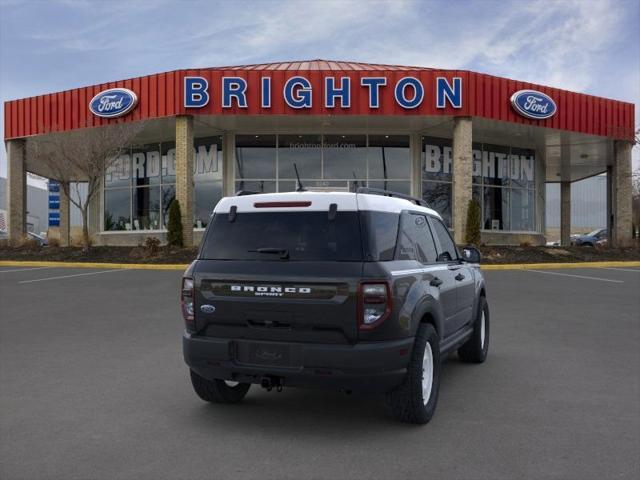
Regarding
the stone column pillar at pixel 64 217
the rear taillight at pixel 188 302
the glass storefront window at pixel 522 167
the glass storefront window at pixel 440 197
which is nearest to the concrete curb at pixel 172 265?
the glass storefront window at pixel 440 197

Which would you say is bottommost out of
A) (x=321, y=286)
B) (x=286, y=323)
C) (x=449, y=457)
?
(x=449, y=457)

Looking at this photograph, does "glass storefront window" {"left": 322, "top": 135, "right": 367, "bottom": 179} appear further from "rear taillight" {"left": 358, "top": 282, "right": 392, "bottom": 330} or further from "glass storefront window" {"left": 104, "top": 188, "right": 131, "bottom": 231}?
"rear taillight" {"left": 358, "top": 282, "right": 392, "bottom": 330}

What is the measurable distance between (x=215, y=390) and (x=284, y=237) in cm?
146

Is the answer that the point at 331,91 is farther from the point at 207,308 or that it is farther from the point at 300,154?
the point at 207,308

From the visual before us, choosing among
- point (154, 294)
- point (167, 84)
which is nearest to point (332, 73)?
point (167, 84)

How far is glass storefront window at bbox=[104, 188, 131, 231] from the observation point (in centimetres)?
2709

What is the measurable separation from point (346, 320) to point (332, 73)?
1816 cm

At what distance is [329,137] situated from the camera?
24.5 metres

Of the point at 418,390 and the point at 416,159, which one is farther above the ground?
the point at 416,159

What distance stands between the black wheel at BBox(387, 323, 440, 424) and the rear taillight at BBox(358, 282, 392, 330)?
0.49 meters

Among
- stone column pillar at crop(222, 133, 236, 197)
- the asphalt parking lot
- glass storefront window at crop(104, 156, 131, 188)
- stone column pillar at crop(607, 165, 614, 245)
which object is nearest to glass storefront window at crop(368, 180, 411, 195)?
stone column pillar at crop(222, 133, 236, 197)

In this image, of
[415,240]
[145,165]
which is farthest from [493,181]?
[415,240]

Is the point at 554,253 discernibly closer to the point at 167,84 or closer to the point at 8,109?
the point at 167,84

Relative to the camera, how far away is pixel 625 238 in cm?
2483
